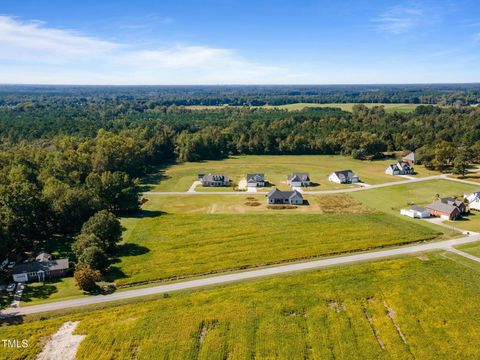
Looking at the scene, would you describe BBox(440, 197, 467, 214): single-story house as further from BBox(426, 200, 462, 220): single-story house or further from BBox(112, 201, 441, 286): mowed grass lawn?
BBox(112, 201, 441, 286): mowed grass lawn

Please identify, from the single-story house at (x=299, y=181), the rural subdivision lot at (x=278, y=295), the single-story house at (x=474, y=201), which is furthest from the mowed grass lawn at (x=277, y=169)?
the single-story house at (x=474, y=201)

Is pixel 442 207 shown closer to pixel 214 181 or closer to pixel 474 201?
pixel 474 201

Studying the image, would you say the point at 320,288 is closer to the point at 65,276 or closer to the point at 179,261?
the point at 179,261

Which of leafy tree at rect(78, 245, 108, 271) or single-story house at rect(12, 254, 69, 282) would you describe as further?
leafy tree at rect(78, 245, 108, 271)

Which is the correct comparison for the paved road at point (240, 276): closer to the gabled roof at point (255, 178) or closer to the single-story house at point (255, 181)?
the single-story house at point (255, 181)

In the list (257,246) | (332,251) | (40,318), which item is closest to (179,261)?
(257,246)

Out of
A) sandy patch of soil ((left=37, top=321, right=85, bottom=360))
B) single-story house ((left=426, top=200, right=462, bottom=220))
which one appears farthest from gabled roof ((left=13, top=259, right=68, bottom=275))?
single-story house ((left=426, top=200, right=462, bottom=220))
